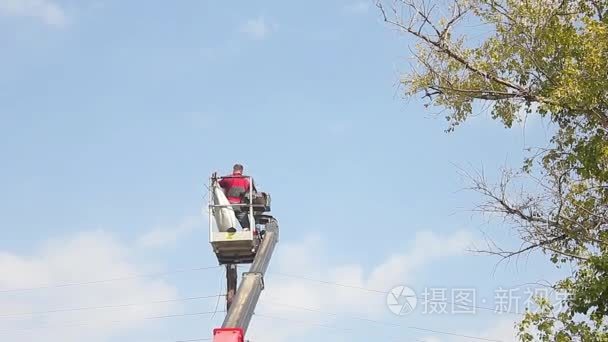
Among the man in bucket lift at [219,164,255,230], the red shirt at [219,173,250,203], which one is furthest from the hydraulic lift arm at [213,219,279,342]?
the red shirt at [219,173,250,203]

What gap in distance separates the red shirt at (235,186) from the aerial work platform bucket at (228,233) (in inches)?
6.5

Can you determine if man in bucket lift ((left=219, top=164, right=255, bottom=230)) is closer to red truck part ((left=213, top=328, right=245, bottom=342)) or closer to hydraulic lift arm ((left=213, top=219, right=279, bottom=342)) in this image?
hydraulic lift arm ((left=213, top=219, right=279, bottom=342))

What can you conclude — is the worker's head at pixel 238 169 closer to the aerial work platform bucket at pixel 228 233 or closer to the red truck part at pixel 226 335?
the aerial work platform bucket at pixel 228 233

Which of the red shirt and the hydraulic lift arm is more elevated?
the red shirt

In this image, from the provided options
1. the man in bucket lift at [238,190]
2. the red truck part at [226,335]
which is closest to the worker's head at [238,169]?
the man in bucket lift at [238,190]

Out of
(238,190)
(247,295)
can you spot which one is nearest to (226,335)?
(247,295)

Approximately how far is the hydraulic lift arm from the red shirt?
3.22 ft

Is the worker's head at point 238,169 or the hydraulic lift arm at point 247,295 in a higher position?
the worker's head at point 238,169

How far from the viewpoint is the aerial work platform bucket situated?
15.4m

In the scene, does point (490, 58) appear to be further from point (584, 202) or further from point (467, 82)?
point (584, 202)

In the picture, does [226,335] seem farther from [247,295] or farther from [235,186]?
[235,186]

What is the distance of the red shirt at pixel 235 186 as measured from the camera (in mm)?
16062

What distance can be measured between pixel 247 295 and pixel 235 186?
2584mm

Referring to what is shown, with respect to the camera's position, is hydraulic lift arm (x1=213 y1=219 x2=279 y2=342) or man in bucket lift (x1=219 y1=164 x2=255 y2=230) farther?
man in bucket lift (x1=219 y1=164 x2=255 y2=230)
